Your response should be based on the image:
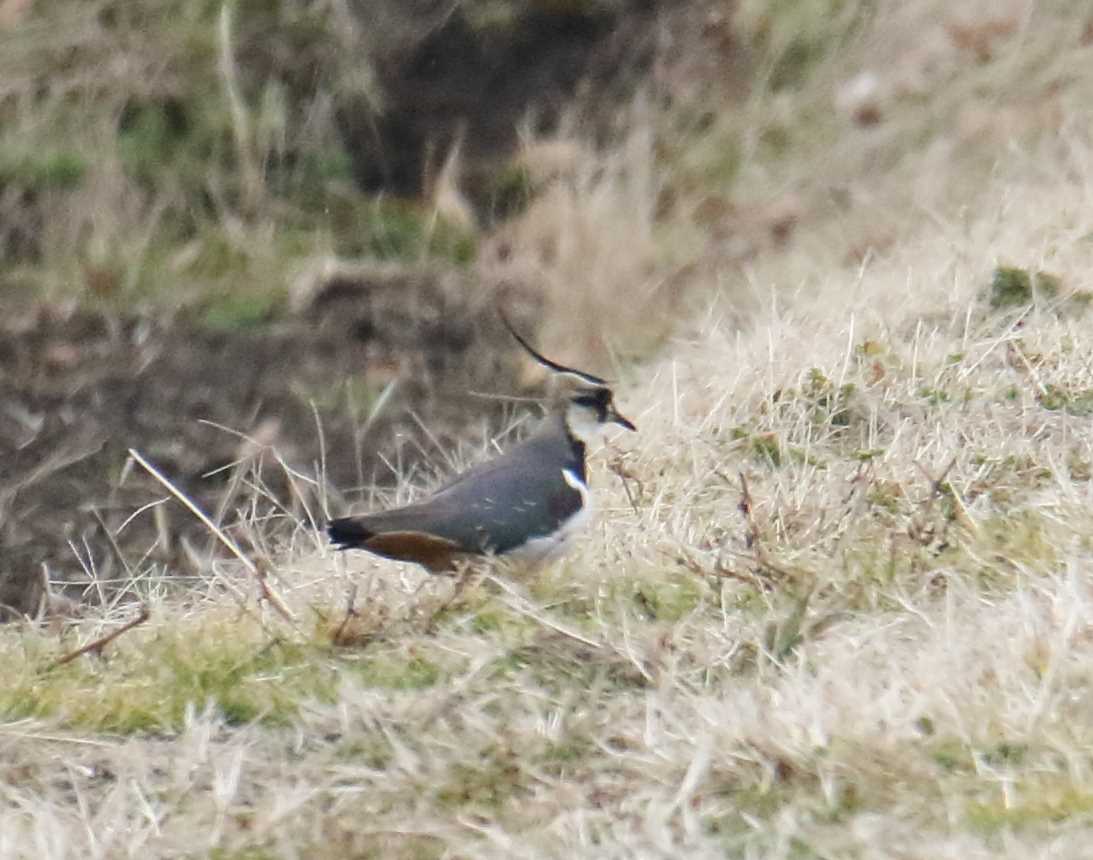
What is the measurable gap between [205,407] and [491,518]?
11.1 ft

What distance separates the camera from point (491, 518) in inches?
197

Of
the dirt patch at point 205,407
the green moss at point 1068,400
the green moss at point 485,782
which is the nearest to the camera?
the green moss at point 485,782

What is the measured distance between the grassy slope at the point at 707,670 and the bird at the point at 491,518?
0.09 m

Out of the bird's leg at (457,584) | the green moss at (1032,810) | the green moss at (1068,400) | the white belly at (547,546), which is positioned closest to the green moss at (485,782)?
the bird's leg at (457,584)

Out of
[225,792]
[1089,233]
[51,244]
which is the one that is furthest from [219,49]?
[225,792]

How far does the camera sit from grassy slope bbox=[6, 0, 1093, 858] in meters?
3.73

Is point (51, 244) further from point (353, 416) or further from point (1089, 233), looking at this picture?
point (1089, 233)

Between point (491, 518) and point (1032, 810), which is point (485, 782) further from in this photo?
point (491, 518)

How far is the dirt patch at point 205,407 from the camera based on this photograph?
7.14m

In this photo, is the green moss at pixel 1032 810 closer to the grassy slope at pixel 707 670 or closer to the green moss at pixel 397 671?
the grassy slope at pixel 707 670

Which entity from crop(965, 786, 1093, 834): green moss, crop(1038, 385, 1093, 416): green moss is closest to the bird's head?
crop(1038, 385, 1093, 416): green moss

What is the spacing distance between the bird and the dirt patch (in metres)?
1.58

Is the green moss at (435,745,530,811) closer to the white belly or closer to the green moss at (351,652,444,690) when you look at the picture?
the green moss at (351,652,444,690)

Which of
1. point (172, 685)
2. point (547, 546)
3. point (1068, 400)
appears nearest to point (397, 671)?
point (172, 685)
